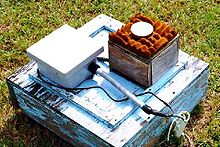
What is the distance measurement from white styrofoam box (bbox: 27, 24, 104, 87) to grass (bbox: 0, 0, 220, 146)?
0.43m

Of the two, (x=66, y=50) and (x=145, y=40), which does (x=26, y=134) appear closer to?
(x=66, y=50)

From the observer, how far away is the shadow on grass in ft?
10.7

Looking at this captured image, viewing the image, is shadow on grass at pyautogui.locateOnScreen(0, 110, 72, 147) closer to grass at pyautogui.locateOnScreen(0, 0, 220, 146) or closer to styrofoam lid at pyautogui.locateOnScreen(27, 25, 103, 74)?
grass at pyautogui.locateOnScreen(0, 0, 220, 146)

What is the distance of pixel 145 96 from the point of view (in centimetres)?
302

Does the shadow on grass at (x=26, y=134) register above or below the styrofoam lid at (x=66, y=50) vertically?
below

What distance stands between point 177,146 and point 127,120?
1.45ft

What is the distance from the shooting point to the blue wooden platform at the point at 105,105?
2.91 m

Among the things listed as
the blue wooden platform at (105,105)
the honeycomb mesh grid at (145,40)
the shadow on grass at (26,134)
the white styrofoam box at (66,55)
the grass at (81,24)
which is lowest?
the shadow on grass at (26,134)

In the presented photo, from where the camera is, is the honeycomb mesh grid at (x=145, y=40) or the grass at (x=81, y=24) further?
the grass at (x=81, y=24)

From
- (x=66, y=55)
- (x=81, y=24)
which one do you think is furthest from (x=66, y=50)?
(x=81, y=24)

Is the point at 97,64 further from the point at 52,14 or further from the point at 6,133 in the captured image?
the point at 52,14

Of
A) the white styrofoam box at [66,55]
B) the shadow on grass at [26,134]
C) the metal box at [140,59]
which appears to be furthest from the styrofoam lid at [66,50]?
the shadow on grass at [26,134]

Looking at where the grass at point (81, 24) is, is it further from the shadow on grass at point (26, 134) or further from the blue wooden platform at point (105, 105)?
the blue wooden platform at point (105, 105)

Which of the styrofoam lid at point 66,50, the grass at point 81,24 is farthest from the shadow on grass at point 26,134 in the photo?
the styrofoam lid at point 66,50
